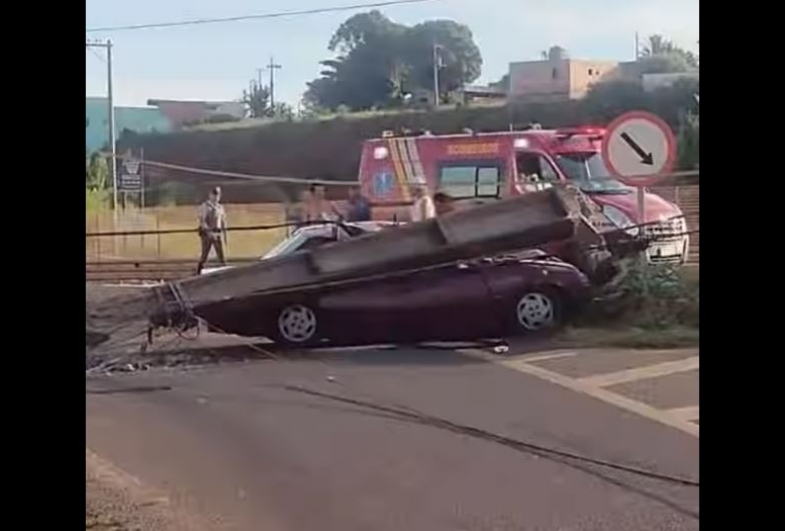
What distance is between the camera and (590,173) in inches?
89.0

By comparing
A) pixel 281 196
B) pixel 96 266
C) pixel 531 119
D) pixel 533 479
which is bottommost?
pixel 533 479

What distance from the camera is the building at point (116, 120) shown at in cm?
238

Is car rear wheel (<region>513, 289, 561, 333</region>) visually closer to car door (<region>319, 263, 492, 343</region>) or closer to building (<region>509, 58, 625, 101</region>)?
car door (<region>319, 263, 492, 343</region>)

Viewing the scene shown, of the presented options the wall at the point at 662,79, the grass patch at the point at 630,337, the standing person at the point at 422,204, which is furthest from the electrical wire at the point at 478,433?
the wall at the point at 662,79

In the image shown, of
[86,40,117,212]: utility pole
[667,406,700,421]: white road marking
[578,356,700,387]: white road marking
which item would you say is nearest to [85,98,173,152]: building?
[86,40,117,212]: utility pole

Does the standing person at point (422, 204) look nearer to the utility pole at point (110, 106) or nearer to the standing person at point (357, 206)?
the standing person at point (357, 206)

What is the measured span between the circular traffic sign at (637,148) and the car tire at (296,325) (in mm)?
703

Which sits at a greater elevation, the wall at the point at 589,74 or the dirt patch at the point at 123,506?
the wall at the point at 589,74

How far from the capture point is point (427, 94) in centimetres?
234

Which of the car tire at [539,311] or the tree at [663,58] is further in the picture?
the car tire at [539,311]

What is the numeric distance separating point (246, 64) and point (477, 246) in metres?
0.62
